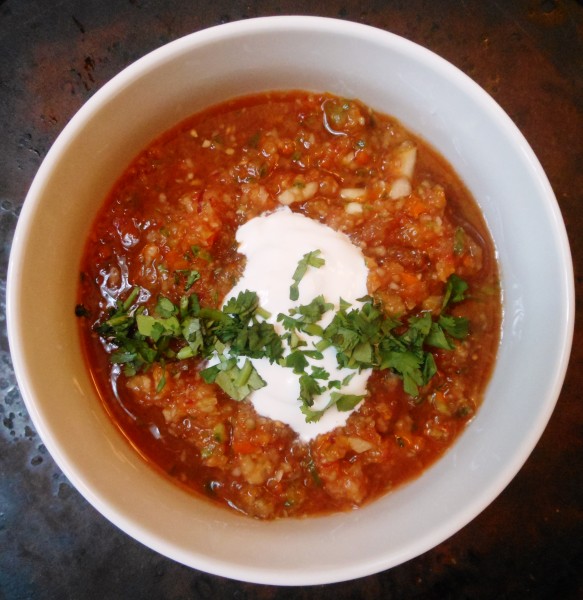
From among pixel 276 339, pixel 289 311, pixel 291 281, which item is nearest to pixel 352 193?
pixel 291 281

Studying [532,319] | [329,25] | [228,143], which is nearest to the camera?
[329,25]

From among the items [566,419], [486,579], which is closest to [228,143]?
[566,419]

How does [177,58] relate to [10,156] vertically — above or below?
above

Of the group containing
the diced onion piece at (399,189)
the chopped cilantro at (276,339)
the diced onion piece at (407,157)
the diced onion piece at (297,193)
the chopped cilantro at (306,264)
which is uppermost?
the diced onion piece at (407,157)

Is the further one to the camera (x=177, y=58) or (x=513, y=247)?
(x=513, y=247)

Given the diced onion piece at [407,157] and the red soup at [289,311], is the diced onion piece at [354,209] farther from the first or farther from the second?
the diced onion piece at [407,157]

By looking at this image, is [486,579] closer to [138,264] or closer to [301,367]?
[301,367]

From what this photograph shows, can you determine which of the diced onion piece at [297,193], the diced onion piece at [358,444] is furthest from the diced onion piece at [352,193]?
the diced onion piece at [358,444]
